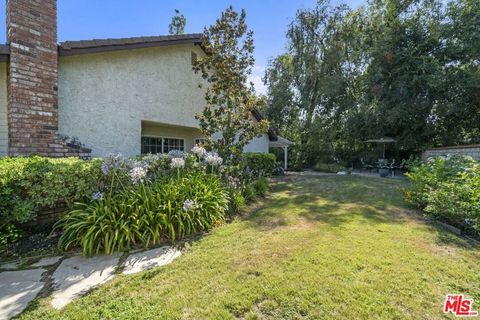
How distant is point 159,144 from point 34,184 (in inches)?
238

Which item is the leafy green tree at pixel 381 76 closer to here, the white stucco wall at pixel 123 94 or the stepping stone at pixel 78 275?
the white stucco wall at pixel 123 94

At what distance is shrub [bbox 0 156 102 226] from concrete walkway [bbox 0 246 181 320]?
2.82ft

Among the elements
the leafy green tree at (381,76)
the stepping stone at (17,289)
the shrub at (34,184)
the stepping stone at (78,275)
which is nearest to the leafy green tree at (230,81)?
the shrub at (34,184)

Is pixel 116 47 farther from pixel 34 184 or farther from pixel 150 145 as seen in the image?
pixel 34 184

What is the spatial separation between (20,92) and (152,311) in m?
5.50

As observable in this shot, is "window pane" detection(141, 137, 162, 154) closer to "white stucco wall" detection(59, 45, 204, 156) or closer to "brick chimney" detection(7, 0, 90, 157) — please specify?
"white stucco wall" detection(59, 45, 204, 156)

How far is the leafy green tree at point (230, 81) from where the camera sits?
797cm

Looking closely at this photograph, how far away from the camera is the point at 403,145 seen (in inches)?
688

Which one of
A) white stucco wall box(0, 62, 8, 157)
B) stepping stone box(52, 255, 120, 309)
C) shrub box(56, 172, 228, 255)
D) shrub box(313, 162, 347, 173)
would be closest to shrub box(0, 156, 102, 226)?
shrub box(56, 172, 228, 255)

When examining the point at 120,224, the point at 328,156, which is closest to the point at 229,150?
the point at 120,224

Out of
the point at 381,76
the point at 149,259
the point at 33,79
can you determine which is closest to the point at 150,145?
the point at 33,79

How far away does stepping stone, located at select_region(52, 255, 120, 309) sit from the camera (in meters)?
2.90

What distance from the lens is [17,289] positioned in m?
3.02

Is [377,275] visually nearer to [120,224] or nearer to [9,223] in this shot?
[120,224]
